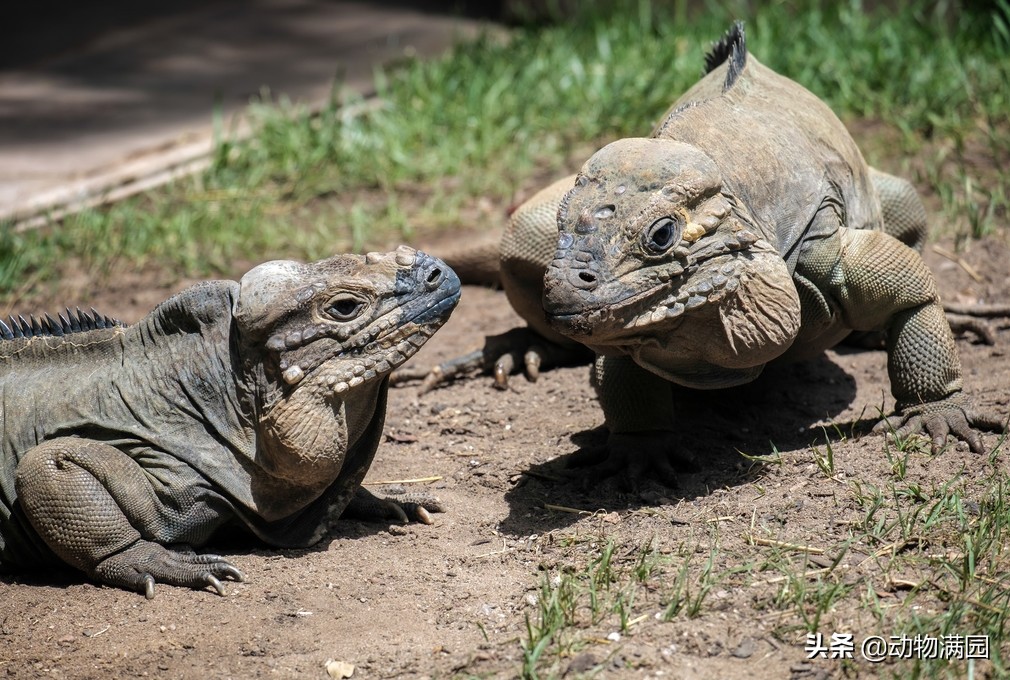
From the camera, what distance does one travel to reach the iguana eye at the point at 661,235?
4434 mm

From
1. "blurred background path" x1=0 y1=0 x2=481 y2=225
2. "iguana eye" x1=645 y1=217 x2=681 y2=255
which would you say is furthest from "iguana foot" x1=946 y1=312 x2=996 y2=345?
"blurred background path" x1=0 y1=0 x2=481 y2=225

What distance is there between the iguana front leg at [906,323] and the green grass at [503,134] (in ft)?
8.78

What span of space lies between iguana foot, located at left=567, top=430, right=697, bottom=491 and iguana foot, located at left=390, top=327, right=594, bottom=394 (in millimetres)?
1292

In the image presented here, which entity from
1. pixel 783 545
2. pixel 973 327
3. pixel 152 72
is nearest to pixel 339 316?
pixel 783 545

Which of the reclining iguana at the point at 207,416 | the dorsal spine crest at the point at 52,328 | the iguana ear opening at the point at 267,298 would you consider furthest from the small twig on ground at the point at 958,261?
the dorsal spine crest at the point at 52,328

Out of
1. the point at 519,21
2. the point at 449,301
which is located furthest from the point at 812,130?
the point at 519,21

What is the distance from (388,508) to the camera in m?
5.17

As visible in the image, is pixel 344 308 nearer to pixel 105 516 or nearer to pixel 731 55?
pixel 105 516

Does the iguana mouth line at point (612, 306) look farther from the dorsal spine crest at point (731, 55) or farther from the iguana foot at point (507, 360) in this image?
the iguana foot at point (507, 360)

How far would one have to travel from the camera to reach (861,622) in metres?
3.98

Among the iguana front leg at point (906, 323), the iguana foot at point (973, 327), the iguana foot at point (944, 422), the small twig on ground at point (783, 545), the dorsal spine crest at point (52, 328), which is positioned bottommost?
the small twig on ground at point (783, 545)

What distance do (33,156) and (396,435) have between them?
5651 millimetres

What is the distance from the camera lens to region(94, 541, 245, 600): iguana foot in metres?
4.58

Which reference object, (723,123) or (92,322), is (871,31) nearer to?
(723,123)
